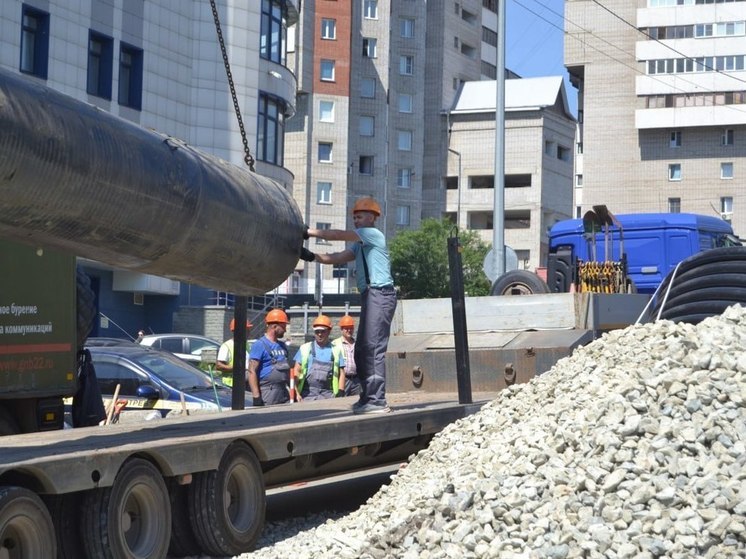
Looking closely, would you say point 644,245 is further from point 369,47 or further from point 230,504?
point 369,47

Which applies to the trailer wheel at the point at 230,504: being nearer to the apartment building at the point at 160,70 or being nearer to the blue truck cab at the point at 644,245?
the blue truck cab at the point at 644,245

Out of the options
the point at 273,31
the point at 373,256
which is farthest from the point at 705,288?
the point at 273,31

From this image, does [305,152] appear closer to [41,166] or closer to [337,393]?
[337,393]

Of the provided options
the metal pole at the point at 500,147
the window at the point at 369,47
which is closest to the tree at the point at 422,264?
the window at the point at 369,47

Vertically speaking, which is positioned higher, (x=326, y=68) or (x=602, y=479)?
(x=326, y=68)

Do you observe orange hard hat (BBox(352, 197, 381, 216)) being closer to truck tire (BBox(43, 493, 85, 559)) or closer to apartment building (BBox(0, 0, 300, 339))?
truck tire (BBox(43, 493, 85, 559))

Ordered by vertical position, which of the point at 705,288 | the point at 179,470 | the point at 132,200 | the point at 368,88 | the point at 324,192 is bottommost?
the point at 179,470

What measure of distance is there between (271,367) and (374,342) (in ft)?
12.7

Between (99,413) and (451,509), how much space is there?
550cm

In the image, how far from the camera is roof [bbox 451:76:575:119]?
89562mm

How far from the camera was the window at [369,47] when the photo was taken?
86.0 meters

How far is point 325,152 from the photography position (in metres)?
82.8

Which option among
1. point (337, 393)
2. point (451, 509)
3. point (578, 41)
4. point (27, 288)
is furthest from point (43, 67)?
point (578, 41)

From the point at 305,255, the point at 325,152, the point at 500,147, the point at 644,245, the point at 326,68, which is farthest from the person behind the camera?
the point at 325,152
